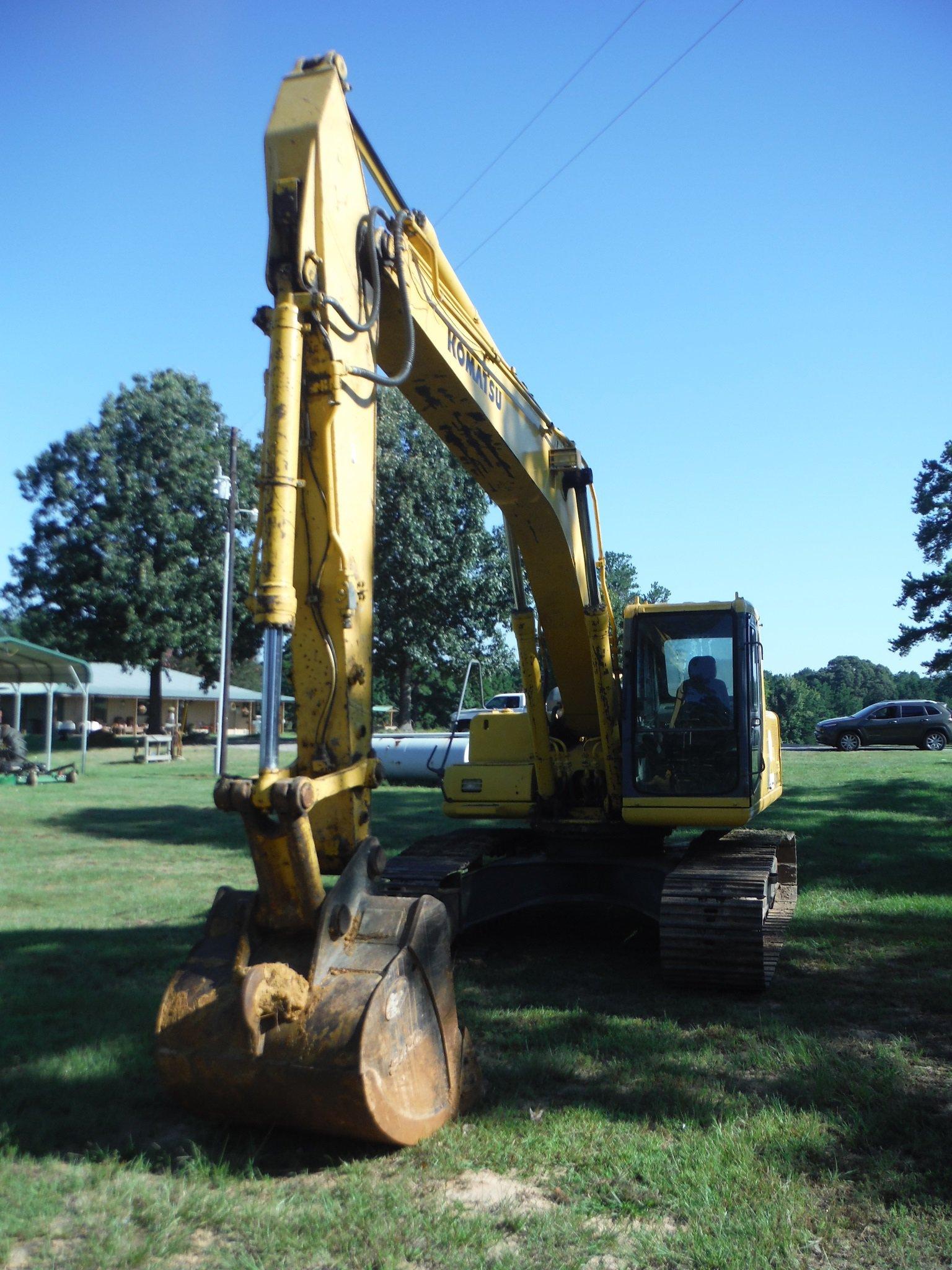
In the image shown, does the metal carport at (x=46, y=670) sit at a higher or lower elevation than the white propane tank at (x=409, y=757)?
higher

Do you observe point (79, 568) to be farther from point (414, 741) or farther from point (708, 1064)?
point (708, 1064)

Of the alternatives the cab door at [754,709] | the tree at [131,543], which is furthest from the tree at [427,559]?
the cab door at [754,709]

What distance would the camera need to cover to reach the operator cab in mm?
7324

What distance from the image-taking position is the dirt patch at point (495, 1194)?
372 centimetres

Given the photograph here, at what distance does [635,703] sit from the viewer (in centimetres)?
768

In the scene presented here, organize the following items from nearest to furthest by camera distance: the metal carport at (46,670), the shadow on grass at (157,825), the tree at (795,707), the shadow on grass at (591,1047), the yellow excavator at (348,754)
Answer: the yellow excavator at (348,754), the shadow on grass at (591,1047), the shadow on grass at (157,825), the metal carport at (46,670), the tree at (795,707)

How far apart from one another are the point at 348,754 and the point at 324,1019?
1075mm

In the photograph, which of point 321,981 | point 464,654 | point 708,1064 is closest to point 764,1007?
point 708,1064

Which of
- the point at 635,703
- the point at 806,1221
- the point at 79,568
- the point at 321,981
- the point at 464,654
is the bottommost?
the point at 806,1221

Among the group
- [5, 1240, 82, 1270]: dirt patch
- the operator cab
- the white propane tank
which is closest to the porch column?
the white propane tank

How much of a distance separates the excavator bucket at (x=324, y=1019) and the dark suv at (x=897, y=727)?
31279 mm

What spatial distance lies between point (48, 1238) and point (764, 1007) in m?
4.30

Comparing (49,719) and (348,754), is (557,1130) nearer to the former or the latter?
(348,754)

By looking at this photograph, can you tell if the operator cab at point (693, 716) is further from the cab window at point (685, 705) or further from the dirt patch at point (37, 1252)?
the dirt patch at point (37, 1252)
